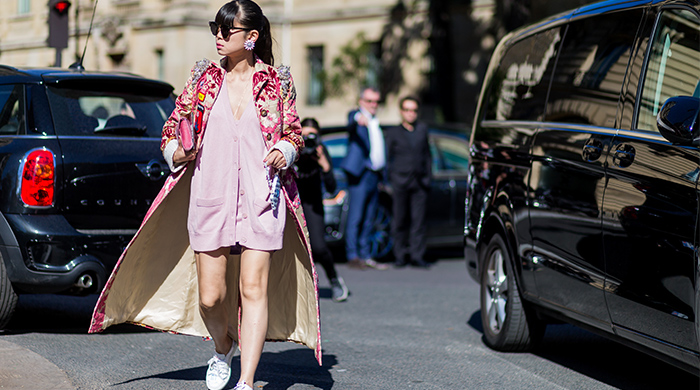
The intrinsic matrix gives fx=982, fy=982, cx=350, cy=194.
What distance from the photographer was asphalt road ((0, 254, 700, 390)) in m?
5.21

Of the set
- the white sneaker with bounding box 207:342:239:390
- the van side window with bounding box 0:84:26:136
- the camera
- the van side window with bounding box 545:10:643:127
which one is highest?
the van side window with bounding box 545:10:643:127

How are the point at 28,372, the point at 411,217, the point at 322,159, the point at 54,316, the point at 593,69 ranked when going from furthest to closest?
the point at 411,217, the point at 322,159, the point at 54,316, the point at 593,69, the point at 28,372

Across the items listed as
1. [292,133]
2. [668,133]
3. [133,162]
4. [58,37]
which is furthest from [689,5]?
[58,37]

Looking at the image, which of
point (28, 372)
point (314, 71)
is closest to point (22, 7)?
point (28, 372)

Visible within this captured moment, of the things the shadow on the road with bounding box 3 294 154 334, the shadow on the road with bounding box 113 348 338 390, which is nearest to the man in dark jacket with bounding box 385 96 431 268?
the shadow on the road with bounding box 3 294 154 334

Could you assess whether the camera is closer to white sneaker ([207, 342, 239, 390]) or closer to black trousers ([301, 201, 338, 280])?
black trousers ([301, 201, 338, 280])

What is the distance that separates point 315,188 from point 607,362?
314 cm

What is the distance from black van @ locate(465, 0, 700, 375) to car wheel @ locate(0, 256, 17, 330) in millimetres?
3017

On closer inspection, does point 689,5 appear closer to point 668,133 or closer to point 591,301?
point 668,133

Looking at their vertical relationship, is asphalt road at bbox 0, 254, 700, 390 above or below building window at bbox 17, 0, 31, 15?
below

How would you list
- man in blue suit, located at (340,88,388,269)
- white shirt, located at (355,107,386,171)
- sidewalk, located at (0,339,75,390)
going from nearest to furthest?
sidewalk, located at (0,339,75,390) < man in blue suit, located at (340,88,388,269) < white shirt, located at (355,107,386,171)

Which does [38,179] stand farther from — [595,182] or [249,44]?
[595,182]

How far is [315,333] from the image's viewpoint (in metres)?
4.64

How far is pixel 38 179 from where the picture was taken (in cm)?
592
